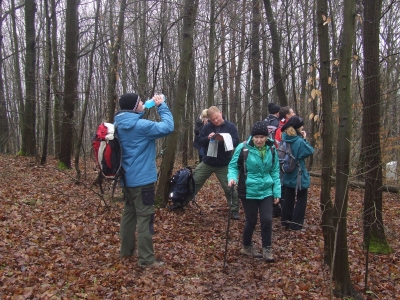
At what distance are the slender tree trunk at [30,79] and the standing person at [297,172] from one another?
9.80 meters

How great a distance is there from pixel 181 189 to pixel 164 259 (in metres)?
2.25

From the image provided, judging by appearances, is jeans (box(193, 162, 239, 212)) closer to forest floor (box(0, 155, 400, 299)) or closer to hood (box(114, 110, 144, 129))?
forest floor (box(0, 155, 400, 299))

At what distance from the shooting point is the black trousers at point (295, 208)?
22.1ft

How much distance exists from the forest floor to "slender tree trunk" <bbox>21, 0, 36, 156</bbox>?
6.37m

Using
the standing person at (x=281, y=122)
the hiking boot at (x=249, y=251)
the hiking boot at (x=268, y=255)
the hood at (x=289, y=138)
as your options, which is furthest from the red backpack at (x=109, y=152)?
the standing person at (x=281, y=122)

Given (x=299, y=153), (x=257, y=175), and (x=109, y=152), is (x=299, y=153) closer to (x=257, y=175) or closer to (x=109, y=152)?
(x=257, y=175)

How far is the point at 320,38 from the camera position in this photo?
445 cm

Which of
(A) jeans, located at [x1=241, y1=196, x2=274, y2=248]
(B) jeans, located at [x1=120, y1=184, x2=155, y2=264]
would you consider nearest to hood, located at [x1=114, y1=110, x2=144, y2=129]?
(B) jeans, located at [x1=120, y1=184, x2=155, y2=264]

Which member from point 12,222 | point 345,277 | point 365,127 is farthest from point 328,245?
point 12,222

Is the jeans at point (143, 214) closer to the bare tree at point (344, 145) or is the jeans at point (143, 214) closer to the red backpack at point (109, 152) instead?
the red backpack at point (109, 152)

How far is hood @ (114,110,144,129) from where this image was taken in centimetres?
473

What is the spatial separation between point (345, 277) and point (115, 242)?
11.2 feet

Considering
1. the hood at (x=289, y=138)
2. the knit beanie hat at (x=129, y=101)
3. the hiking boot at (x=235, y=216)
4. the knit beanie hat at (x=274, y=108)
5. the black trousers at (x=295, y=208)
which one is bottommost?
the hiking boot at (x=235, y=216)

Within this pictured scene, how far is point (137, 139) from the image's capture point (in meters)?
4.77
